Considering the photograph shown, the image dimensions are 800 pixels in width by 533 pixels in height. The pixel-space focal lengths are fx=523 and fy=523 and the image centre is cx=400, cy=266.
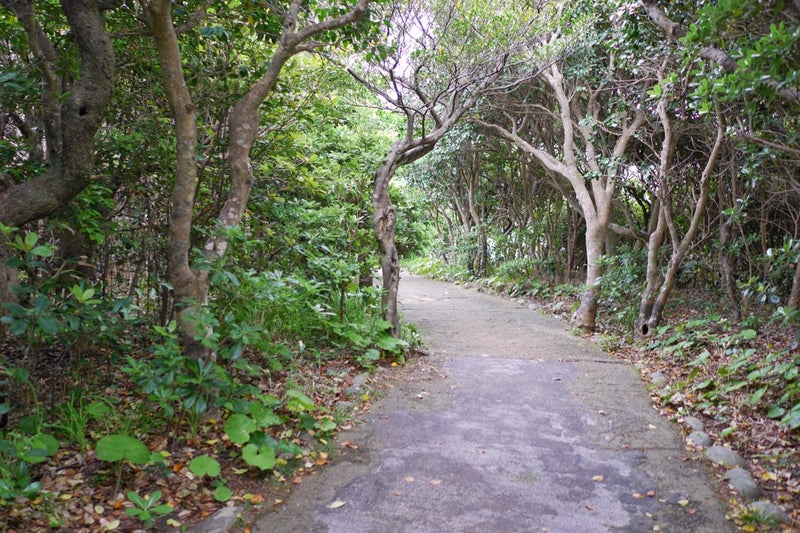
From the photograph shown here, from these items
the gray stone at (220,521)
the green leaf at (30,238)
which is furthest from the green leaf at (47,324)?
the gray stone at (220,521)

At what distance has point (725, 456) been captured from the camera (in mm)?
3990

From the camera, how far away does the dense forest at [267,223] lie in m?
3.37

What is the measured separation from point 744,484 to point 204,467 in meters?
3.59

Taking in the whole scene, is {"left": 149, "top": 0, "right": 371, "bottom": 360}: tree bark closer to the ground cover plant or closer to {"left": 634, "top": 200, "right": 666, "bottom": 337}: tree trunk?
the ground cover plant

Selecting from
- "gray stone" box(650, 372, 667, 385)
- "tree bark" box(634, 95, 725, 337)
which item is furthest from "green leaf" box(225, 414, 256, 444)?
"tree bark" box(634, 95, 725, 337)

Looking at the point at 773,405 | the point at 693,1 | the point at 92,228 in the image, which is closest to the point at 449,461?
the point at 773,405

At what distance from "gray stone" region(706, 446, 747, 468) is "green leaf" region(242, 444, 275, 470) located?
10.9 feet

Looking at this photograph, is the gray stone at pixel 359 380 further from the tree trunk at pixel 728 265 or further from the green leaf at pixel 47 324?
the tree trunk at pixel 728 265

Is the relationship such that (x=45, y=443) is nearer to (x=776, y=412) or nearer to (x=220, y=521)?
(x=220, y=521)

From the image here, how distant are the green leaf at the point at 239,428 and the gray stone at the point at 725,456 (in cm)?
348

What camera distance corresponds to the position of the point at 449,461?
4.00m

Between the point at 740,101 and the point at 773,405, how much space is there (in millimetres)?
3633

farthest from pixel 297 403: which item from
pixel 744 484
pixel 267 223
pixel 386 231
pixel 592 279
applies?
pixel 592 279

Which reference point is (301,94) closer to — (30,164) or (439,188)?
(30,164)
